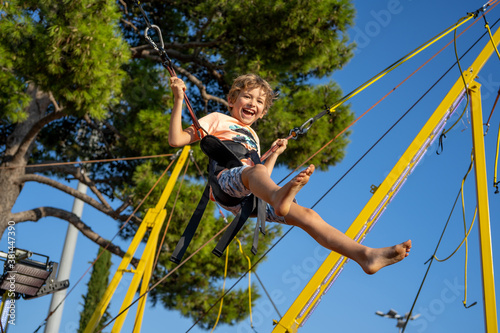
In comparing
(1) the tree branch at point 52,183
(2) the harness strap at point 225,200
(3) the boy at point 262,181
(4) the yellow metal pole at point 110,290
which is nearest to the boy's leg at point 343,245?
(3) the boy at point 262,181

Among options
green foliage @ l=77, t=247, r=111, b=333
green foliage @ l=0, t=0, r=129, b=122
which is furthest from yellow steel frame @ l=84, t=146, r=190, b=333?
green foliage @ l=77, t=247, r=111, b=333

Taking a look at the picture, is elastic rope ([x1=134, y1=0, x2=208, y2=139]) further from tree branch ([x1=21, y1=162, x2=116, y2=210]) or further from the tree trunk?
tree branch ([x1=21, y1=162, x2=116, y2=210])

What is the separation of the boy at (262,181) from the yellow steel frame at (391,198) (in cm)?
48

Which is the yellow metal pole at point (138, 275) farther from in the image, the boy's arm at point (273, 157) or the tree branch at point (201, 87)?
the tree branch at point (201, 87)

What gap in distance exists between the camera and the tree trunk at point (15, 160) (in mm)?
7145

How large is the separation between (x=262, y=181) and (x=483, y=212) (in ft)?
4.66

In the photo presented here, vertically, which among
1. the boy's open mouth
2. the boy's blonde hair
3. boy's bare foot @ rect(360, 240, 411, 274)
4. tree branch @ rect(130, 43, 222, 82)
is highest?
tree branch @ rect(130, 43, 222, 82)

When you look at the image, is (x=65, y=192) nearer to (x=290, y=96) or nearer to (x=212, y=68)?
(x=212, y=68)

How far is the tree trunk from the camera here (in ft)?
23.4

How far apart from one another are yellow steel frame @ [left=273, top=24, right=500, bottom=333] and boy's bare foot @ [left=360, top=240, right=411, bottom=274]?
843mm

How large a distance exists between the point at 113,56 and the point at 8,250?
Answer: 2605 millimetres

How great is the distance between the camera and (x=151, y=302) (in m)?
7.84

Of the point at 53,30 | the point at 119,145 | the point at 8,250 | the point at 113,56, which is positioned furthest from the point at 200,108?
the point at 8,250

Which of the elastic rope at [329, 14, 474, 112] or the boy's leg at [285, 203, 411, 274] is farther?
the elastic rope at [329, 14, 474, 112]
